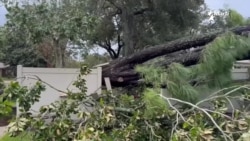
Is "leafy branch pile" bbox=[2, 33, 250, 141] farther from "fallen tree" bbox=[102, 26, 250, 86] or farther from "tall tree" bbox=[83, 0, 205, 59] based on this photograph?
"tall tree" bbox=[83, 0, 205, 59]

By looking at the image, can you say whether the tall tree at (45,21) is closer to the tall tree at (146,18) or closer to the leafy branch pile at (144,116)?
the tall tree at (146,18)

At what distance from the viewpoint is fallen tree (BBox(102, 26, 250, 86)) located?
6.58 metres

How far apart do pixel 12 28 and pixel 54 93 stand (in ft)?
15.1

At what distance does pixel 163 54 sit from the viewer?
748 cm

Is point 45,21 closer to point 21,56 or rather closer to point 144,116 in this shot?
point 144,116

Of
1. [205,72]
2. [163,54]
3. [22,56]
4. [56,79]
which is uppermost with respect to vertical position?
[22,56]

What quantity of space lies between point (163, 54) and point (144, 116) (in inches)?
138

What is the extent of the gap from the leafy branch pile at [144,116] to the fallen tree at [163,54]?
1.52 metres

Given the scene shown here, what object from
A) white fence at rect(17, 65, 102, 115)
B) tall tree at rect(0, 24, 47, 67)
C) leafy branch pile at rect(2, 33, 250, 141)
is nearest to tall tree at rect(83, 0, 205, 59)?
tall tree at rect(0, 24, 47, 67)

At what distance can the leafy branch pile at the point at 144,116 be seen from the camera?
367 cm

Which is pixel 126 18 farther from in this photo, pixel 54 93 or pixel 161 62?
pixel 161 62

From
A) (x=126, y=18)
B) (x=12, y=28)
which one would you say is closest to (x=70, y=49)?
(x=126, y=18)

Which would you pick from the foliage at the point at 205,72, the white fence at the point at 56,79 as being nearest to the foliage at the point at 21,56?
the white fence at the point at 56,79

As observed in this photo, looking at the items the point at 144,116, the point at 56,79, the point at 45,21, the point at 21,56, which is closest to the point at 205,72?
the point at 144,116
